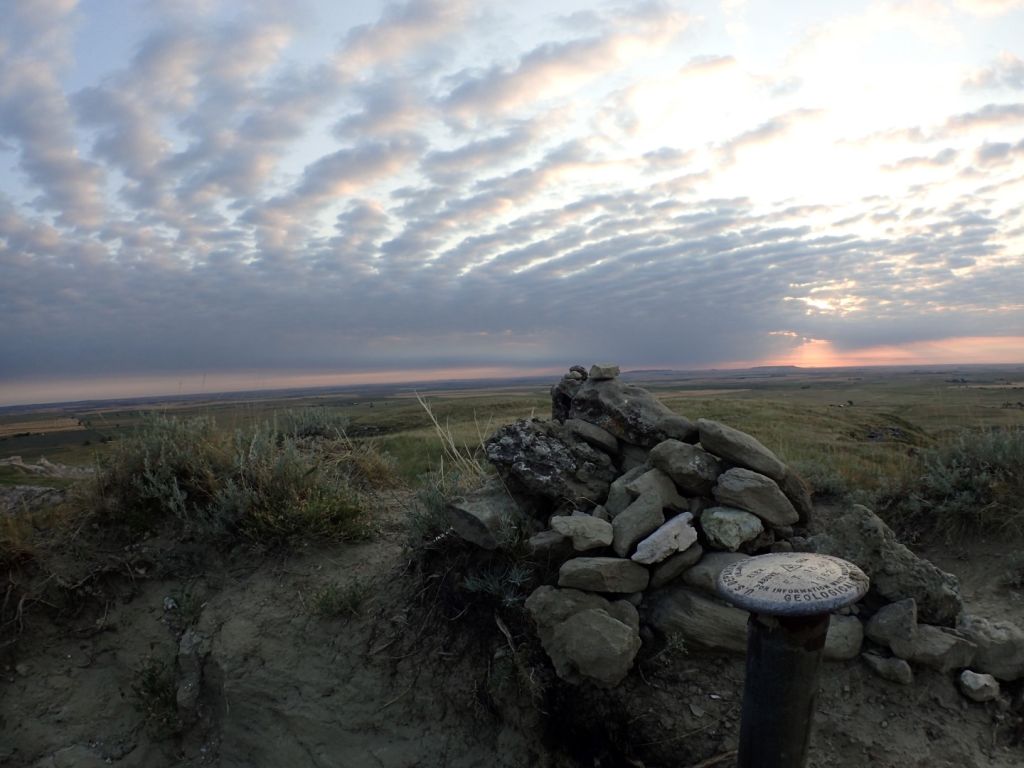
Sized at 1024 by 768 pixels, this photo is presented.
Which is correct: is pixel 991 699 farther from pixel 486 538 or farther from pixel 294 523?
pixel 294 523

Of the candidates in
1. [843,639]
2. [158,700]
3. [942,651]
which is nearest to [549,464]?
[843,639]

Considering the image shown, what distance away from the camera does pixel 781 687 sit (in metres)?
3.12

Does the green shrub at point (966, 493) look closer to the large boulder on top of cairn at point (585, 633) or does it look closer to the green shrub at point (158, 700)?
the large boulder on top of cairn at point (585, 633)

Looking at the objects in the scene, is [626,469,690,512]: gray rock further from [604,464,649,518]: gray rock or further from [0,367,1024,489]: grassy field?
[0,367,1024,489]: grassy field

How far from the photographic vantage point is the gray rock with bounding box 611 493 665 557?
16.1ft

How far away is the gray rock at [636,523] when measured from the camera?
491 cm

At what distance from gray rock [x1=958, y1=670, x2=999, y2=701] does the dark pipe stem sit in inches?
72.8

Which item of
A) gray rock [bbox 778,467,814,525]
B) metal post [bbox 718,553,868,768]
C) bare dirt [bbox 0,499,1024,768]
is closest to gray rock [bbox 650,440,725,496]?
gray rock [bbox 778,467,814,525]

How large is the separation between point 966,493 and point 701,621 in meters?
4.10

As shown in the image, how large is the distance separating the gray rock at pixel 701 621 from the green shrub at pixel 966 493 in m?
3.69

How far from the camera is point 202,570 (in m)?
6.40

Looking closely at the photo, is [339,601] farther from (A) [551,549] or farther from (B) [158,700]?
(A) [551,549]

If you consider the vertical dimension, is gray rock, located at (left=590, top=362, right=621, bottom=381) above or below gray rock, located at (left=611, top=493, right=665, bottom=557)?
above

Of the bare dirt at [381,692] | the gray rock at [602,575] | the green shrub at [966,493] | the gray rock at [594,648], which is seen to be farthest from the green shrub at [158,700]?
the green shrub at [966,493]
